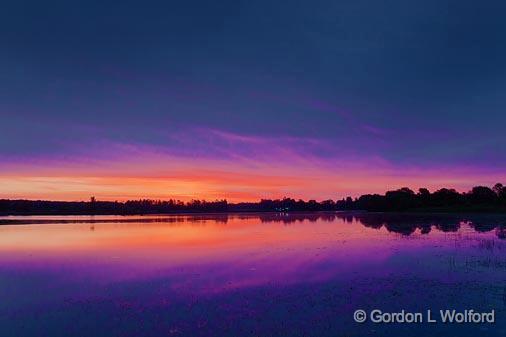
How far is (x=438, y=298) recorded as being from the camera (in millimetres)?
18922

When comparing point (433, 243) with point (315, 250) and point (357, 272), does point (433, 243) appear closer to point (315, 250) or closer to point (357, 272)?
point (315, 250)

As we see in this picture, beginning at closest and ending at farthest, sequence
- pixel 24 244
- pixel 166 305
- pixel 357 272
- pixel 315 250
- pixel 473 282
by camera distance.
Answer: pixel 166 305
pixel 473 282
pixel 357 272
pixel 315 250
pixel 24 244

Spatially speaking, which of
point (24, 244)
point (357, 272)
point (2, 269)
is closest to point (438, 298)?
point (357, 272)

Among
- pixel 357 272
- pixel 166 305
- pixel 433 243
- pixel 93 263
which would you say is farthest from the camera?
pixel 433 243

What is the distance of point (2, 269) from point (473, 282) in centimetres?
2875

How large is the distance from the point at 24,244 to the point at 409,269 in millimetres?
39423

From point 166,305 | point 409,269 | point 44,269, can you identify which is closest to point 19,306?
point 166,305

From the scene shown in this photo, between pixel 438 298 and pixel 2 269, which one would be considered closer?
pixel 438 298

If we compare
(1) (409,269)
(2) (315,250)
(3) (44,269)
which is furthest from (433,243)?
(3) (44,269)

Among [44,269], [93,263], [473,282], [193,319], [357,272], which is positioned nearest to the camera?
[193,319]

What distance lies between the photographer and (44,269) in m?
29.6

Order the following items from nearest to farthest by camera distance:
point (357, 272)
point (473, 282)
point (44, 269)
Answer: point (473, 282) → point (357, 272) → point (44, 269)

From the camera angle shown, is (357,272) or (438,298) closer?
(438,298)

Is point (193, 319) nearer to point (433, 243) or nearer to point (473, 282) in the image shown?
point (473, 282)
